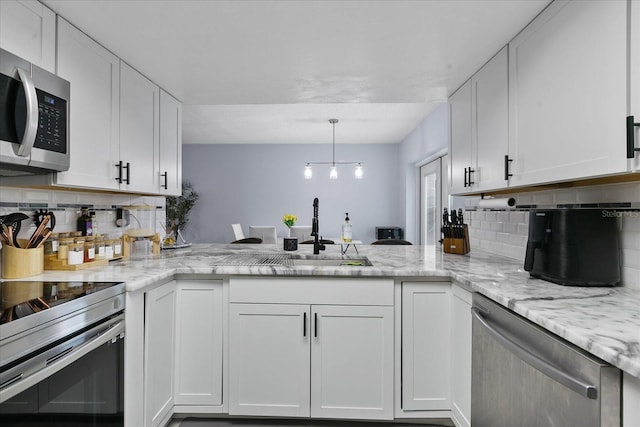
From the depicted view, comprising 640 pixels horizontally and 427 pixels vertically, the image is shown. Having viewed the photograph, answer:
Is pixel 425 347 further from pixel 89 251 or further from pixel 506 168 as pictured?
pixel 89 251

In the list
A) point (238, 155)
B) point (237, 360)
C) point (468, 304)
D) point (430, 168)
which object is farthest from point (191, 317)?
point (238, 155)

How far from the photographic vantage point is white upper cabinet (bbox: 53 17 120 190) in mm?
1648

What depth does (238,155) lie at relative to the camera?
778cm

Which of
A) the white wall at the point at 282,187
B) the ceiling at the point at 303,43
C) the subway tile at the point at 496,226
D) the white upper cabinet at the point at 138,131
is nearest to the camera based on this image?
the ceiling at the point at 303,43

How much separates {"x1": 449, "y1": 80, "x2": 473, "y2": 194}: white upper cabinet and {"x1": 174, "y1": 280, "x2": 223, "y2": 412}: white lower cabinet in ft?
5.27

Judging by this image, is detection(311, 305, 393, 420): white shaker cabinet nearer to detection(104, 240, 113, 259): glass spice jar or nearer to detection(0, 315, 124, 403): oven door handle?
detection(0, 315, 124, 403): oven door handle

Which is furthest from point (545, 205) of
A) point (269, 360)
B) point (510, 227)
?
point (269, 360)

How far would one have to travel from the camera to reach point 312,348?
2.00 metres

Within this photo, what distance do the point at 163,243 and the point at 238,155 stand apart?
5061 millimetres

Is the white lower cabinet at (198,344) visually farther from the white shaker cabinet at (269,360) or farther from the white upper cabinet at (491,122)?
the white upper cabinet at (491,122)

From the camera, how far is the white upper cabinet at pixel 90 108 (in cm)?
165

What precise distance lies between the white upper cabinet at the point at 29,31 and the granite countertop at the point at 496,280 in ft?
2.96

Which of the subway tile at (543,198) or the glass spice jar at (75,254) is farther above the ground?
the subway tile at (543,198)

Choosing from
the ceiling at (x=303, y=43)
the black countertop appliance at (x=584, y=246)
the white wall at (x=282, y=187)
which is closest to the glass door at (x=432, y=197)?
the white wall at (x=282, y=187)
